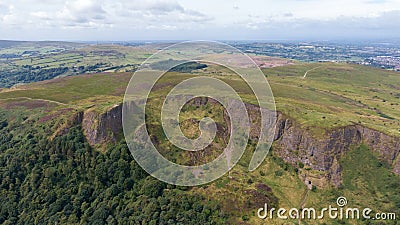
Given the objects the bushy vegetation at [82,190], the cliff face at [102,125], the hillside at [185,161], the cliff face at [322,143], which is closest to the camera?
the bushy vegetation at [82,190]

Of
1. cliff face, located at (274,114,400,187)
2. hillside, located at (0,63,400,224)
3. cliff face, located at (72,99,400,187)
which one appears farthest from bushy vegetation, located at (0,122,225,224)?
cliff face, located at (274,114,400,187)

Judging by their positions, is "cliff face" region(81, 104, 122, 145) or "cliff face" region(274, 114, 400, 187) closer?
"cliff face" region(274, 114, 400, 187)

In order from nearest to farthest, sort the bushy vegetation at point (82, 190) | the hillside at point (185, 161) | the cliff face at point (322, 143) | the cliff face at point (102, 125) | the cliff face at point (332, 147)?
the bushy vegetation at point (82, 190) → the hillside at point (185, 161) → the cliff face at point (332, 147) → the cliff face at point (322, 143) → the cliff face at point (102, 125)

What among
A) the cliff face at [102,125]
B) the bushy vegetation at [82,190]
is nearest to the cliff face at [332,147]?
the bushy vegetation at [82,190]

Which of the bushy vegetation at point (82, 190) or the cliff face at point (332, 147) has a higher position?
the cliff face at point (332, 147)

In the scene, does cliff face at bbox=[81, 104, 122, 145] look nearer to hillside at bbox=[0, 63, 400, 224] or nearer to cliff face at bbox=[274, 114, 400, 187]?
hillside at bbox=[0, 63, 400, 224]

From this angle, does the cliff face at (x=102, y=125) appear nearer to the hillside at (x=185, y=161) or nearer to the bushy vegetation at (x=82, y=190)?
the hillside at (x=185, y=161)

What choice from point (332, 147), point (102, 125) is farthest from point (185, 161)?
point (332, 147)
